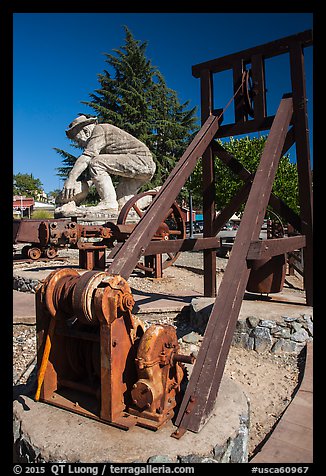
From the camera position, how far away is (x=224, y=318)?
8.13ft

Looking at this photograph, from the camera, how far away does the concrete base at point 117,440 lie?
1772 millimetres

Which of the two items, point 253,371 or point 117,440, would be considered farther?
point 253,371

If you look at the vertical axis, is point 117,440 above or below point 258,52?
below

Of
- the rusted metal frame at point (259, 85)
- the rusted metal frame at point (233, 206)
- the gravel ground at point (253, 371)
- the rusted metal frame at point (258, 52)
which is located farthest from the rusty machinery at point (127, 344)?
the rusted metal frame at point (258, 52)

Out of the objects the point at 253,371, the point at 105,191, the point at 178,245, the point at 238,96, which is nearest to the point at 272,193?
the point at 238,96

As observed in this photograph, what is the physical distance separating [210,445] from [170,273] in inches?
258

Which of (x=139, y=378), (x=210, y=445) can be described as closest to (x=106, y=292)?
(x=139, y=378)

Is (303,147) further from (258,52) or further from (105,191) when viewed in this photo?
(105,191)

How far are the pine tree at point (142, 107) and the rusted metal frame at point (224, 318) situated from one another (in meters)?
20.6

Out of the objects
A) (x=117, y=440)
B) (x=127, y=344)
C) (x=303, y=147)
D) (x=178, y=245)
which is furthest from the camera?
(x=303, y=147)

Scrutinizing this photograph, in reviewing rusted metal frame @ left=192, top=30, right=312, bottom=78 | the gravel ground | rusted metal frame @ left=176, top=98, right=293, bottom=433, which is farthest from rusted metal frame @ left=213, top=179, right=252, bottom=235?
rusted metal frame @ left=192, top=30, right=312, bottom=78

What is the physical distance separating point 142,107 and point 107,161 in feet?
44.8

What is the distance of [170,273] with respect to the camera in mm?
8398

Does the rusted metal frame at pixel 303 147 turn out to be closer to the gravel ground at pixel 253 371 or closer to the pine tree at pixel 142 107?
the gravel ground at pixel 253 371
